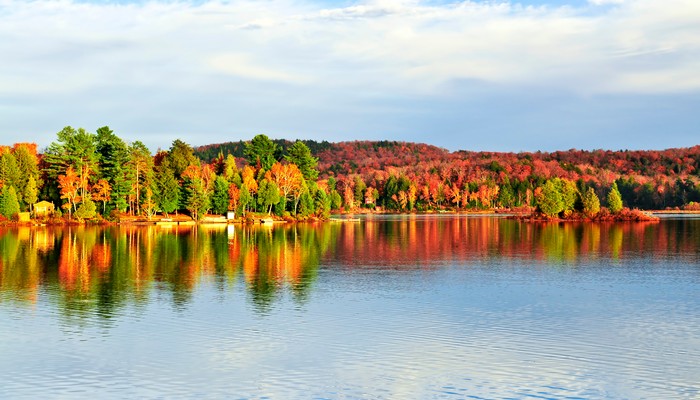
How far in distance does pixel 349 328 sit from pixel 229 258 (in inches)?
998

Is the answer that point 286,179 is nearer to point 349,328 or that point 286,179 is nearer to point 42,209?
point 42,209

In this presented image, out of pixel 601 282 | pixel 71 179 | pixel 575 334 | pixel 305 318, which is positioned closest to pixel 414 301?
pixel 305 318

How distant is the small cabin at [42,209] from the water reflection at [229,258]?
27498mm

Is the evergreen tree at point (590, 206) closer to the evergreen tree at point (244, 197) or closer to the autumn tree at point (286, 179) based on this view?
the autumn tree at point (286, 179)

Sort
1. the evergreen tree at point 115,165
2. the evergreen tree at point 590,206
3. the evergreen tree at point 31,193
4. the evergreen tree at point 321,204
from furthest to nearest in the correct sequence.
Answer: the evergreen tree at point 321,204 < the evergreen tree at point 590,206 < the evergreen tree at point 115,165 < the evergreen tree at point 31,193

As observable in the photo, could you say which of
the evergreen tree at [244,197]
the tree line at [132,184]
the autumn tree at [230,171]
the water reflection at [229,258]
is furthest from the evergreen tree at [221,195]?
the water reflection at [229,258]

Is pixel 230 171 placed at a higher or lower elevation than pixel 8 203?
higher

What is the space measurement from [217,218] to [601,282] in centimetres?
8109

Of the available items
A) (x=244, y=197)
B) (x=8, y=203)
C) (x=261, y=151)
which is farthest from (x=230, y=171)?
(x=8, y=203)

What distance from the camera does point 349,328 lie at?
23.3 metres

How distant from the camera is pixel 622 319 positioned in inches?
982

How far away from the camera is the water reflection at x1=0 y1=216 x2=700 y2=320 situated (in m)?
31.4

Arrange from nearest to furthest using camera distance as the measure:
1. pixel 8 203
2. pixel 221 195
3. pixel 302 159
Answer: pixel 8 203 → pixel 221 195 → pixel 302 159

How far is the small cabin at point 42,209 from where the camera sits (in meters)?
98.4
